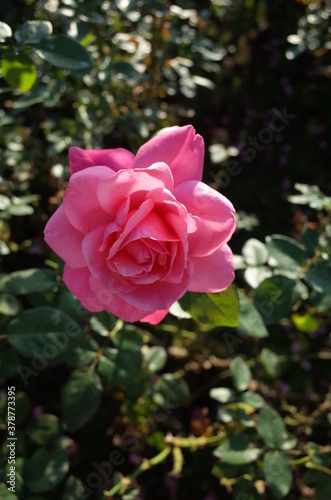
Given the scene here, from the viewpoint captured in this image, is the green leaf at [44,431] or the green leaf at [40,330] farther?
the green leaf at [44,431]

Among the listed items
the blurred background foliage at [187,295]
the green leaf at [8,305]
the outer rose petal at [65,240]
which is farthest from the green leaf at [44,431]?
the outer rose petal at [65,240]

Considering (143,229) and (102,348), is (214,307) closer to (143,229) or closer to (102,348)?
(143,229)

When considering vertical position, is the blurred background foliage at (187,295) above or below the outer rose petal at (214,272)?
below

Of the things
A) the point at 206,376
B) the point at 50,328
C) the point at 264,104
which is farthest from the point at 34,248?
the point at 264,104

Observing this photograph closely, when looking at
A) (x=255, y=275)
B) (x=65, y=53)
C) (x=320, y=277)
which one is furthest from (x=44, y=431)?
(x=65, y=53)

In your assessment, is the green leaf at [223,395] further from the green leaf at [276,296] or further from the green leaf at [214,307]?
the green leaf at [214,307]

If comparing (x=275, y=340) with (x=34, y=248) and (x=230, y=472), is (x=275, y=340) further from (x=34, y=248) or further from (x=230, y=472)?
(x=34, y=248)

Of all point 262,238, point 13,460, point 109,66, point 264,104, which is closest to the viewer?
point 13,460
